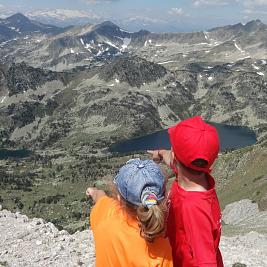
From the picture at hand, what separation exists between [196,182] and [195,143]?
42.4 inches

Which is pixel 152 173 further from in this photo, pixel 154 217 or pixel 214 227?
pixel 214 227

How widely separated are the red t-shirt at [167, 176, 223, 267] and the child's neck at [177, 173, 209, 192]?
0.35ft

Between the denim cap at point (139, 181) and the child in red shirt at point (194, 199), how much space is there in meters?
0.82

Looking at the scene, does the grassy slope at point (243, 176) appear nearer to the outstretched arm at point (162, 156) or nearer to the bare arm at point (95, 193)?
the outstretched arm at point (162, 156)

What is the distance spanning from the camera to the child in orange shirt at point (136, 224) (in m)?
8.48

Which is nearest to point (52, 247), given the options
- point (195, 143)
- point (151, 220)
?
point (195, 143)

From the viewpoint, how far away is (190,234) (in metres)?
9.16

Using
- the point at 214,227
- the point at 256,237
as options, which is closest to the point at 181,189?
the point at 214,227

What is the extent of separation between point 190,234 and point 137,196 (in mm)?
1371

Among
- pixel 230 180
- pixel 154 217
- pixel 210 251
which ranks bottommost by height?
pixel 230 180

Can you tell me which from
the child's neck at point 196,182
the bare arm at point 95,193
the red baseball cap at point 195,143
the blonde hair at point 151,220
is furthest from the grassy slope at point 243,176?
the blonde hair at point 151,220

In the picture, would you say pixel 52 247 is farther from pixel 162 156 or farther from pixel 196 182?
pixel 196 182

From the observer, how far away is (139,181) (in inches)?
349

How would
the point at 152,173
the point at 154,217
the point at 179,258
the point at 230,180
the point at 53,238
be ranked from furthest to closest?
the point at 230,180 → the point at 53,238 → the point at 179,258 → the point at 152,173 → the point at 154,217
